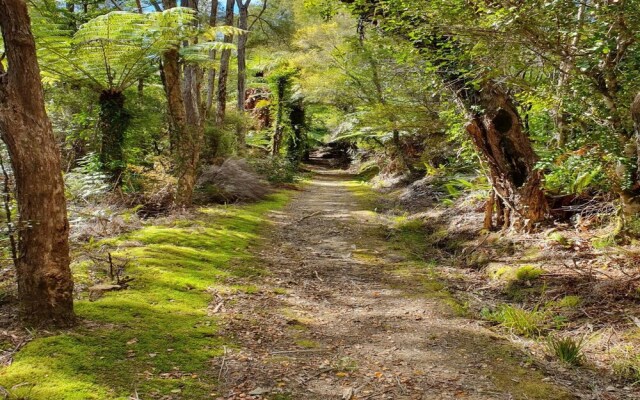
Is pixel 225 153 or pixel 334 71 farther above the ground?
pixel 334 71

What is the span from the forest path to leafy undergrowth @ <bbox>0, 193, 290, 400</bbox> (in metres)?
0.21

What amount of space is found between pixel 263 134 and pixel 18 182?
15.9 metres

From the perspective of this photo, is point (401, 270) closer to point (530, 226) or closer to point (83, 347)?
point (530, 226)

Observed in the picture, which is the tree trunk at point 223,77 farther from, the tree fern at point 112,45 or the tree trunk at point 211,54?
the tree fern at point 112,45

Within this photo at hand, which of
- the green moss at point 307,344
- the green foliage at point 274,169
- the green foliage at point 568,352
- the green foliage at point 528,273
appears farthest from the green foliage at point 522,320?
the green foliage at point 274,169

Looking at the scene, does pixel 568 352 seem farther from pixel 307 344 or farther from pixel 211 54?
pixel 211 54

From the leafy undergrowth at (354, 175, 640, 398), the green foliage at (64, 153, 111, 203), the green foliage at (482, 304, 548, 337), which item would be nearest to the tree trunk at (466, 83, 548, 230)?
the leafy undergrowth at (354, 175, 640, 398)

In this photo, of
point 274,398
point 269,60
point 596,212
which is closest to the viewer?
point 274,398

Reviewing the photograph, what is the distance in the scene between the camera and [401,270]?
17.1 feet

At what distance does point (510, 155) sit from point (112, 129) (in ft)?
20.2

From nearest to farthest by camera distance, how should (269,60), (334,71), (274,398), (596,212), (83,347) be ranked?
(274,398) < (83,347) < (596,212) < (334,71) < (269,60)

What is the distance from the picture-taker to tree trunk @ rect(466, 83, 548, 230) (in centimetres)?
548

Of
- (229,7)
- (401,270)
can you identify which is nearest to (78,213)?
(401,270)

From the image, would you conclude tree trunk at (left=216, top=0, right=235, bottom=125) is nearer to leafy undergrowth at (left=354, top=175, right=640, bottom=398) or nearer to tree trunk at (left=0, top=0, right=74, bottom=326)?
leafy undergrowth at (left=354, top=175, right=640, bottom=398)
